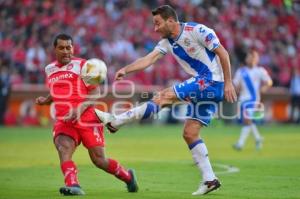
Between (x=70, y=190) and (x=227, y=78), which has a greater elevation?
(x=227, y=78)

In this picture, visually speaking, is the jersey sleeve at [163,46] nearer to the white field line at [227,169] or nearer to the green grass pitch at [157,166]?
the green grass pitch at [157,166]

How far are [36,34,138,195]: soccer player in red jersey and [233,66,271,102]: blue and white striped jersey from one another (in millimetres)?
12073

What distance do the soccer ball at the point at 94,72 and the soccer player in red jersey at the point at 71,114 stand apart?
0.14 metres

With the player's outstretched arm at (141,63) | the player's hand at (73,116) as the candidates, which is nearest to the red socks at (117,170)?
the player's hand at (73,116)

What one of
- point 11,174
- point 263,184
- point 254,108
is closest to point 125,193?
point 263,184

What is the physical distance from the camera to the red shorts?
36.9 feet

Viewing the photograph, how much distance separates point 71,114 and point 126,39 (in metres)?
22.7

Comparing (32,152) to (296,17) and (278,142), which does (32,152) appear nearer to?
(278,142)

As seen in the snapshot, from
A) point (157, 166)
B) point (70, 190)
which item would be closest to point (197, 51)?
point (70, 190)

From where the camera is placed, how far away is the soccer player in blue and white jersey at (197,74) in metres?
11.3

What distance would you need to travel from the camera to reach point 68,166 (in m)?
11.0

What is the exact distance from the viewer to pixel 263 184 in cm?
1297

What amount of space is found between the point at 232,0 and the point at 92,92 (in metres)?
27.7

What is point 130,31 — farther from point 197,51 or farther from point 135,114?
point 135,114
